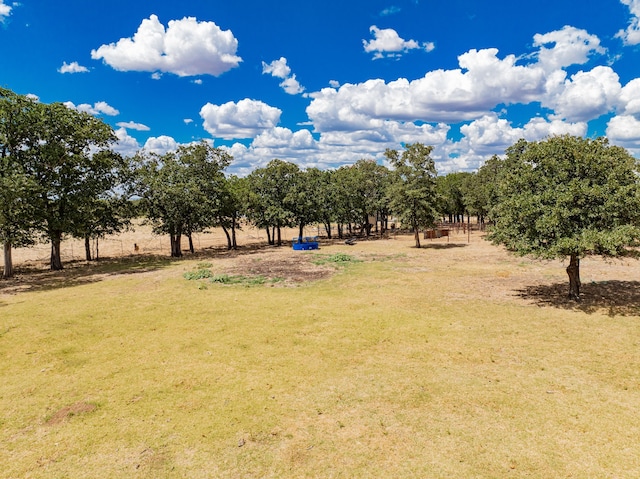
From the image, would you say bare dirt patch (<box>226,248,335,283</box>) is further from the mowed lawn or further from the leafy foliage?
the leafy foliage

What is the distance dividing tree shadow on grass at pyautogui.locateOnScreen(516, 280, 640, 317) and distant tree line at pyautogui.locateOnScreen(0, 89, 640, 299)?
1.25 m

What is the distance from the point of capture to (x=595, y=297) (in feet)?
72.3

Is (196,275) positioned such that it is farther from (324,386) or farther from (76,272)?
(324,386)

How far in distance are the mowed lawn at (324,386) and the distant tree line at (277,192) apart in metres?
4.83

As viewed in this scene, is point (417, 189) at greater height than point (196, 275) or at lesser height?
greater

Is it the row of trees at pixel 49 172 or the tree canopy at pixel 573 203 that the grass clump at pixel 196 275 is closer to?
the row of trees at pixel 49 172

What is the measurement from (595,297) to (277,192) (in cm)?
4276

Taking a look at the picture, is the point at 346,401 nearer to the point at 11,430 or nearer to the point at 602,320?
the point at 11,430

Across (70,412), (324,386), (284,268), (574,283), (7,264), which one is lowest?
(324,386)

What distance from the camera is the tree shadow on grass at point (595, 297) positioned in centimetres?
1972

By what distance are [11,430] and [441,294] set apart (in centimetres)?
2134

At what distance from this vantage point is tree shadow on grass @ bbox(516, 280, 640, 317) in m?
19.7

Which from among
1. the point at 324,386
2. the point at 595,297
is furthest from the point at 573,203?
the point at 324,386

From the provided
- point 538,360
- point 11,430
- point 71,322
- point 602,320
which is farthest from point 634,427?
point 71,322
